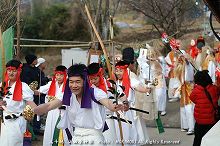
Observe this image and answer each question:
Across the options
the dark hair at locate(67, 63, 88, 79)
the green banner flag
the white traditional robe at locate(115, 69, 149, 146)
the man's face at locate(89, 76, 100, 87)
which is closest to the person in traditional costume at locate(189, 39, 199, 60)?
the white traditional robe at locate(115, 69, 149, 146)

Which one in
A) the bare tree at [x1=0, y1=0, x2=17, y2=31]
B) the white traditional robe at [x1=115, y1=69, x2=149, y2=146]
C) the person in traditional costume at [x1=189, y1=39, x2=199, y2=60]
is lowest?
the white traditional robe at [x1=115, y1=69, x2=149, y2=146]

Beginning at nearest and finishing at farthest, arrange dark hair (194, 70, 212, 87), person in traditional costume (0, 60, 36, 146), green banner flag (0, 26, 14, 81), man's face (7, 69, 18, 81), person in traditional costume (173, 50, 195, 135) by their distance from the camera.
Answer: person in traditional costume (0, 60, 36, 146)
man's face (7, 69, 18, 81)
dark hair (194, 70, 212, 87)
green banner flag (0, 26, 14, 81)
person in traditional costume (173, 50, 195, 135)

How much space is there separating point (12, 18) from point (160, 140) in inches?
152

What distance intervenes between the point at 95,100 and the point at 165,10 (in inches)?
409

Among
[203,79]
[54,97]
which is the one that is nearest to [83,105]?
[203,79]

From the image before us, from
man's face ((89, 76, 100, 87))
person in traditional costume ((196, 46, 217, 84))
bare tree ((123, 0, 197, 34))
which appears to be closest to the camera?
man's face ((89, 76, 100, 87))

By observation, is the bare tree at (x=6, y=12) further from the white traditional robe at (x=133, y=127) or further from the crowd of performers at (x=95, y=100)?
the white traditional robe at (x=133, y=127)

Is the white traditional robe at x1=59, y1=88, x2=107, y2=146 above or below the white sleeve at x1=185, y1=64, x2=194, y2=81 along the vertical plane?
below

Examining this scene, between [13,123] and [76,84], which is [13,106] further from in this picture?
[76,84]

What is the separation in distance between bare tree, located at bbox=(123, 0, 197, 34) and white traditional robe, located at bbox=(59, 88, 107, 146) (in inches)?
375

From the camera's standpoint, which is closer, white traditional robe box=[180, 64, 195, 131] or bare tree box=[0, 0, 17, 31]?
bare tree box=[0, 0, 17, 31]

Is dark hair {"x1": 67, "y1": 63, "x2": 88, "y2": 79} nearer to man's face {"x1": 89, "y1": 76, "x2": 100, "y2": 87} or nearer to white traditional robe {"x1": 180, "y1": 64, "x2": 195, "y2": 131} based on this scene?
man's face {"x1": 89, "y1": 76, "x2": 100, "y2": 87}

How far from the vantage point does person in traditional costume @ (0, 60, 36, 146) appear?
263 inches

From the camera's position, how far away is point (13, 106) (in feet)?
22.1
